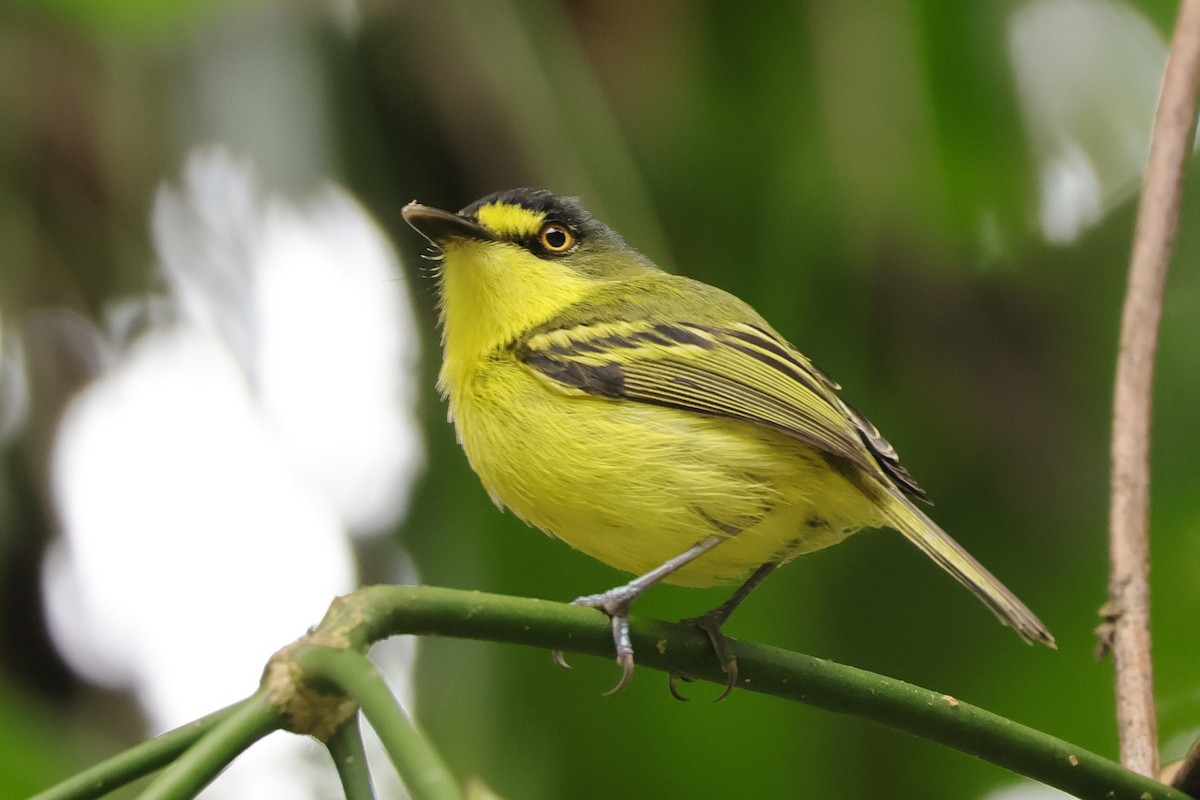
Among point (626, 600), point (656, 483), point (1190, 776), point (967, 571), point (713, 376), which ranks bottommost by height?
point (1190, 776)

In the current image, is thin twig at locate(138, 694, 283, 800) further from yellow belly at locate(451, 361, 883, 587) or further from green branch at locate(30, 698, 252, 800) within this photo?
yellow belly at locate(451, 361, 883, 587)

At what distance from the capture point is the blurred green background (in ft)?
9.89

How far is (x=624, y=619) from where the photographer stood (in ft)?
5.76

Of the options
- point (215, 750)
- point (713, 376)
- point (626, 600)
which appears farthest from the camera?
point (713, 376)

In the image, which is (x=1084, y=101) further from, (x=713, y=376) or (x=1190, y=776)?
(x=1190, y=776)

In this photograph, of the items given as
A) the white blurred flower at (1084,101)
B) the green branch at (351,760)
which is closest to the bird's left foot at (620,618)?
the green branch at (351,760)

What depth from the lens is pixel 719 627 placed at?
224 centimetres

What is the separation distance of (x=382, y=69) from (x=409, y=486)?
48.0 inches

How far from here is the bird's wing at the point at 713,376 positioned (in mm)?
2441

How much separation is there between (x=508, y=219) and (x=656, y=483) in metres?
0.89

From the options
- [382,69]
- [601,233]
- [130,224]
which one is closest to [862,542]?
[601,233]

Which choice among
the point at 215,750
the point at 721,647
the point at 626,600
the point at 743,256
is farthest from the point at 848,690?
the point at 743,256

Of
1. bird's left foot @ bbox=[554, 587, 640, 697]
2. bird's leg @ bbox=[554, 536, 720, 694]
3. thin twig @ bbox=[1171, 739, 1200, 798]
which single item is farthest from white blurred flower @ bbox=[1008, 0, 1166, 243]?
thin twig @ bbox=[1171, 739, 1200, 798]

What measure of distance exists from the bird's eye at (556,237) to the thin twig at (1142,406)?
133cm
